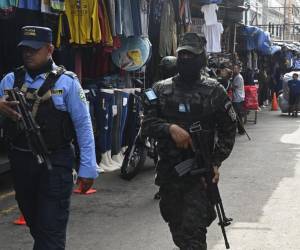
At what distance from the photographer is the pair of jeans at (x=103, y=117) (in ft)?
28.7

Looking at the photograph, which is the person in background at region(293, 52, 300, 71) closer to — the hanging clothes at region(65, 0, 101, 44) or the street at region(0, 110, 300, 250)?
the street at region(0, 110, 300, 250)

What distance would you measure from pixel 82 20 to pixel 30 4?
3.51 ft

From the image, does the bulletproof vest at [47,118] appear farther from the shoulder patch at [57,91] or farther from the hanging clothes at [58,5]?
the hanging clothes at [58,5]

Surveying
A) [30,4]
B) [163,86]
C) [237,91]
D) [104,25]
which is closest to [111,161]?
[104,25]

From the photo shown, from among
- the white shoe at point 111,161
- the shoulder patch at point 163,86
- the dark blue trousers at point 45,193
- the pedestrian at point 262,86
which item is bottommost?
the pedestrian at point 262,86

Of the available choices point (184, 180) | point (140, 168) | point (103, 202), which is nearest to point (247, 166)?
point (140, 168)

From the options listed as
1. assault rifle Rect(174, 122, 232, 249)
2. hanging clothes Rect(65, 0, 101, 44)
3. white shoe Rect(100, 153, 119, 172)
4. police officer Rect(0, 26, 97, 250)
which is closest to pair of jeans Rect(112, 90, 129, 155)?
white shoe Rect(100, 153, 119, 172)

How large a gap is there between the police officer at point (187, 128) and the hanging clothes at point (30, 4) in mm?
3457

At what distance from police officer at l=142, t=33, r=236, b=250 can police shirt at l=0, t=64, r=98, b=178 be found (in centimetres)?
50

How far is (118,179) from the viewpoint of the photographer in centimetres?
833

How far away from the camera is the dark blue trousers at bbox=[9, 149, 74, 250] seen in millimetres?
3721

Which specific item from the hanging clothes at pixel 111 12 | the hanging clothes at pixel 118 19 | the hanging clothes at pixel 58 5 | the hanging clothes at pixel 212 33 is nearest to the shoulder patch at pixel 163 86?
the hanging clothes at pixel 58 5

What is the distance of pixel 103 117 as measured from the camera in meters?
8.75

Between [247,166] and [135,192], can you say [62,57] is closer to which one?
[135,192]
